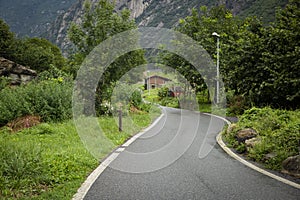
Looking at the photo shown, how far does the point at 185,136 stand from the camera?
11555 mm

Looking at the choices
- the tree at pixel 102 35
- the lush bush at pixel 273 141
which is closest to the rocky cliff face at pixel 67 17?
the tree at pixel 102 35

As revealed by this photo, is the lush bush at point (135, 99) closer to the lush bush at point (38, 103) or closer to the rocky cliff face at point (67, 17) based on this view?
the lush bush at point (38, 103)

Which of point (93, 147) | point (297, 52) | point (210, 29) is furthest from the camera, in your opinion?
point (210, 29)

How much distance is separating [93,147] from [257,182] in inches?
195

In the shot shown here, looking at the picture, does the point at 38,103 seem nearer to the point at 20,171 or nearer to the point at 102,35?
the point at 102,35

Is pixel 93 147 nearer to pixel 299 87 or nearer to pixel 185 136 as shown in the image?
pixel 185 136

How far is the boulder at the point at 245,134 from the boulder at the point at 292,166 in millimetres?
2345

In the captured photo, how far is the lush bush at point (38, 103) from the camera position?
500 inches

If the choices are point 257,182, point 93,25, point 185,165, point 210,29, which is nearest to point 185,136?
point 185,165

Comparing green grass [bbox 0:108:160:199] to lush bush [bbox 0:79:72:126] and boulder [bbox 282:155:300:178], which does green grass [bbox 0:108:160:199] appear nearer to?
boulder [bbox 282:155:300:178]

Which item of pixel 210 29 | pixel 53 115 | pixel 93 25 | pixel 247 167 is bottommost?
pixel 247 167

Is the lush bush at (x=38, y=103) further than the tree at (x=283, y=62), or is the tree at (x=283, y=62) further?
the tree at (x=283, y=62)

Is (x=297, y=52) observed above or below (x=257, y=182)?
above

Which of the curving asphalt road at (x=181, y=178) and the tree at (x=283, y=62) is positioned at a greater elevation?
the tree at (x=283, y=62)
